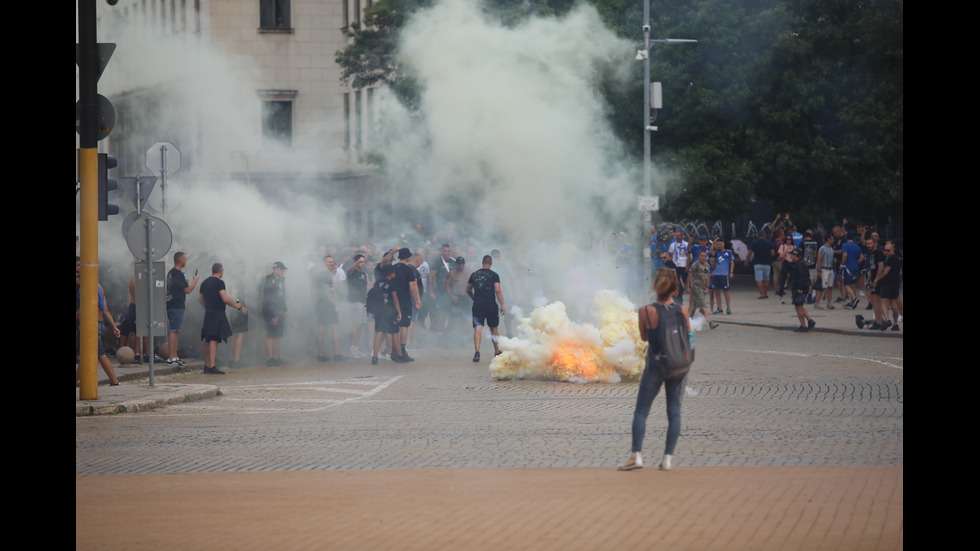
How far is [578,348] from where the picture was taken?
16234mm

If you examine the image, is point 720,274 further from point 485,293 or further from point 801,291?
point 485,293

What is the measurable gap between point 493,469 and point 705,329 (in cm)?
1641

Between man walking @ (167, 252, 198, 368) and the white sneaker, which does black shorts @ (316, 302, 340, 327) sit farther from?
the white sneaker

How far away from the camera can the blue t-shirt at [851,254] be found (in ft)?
94.6

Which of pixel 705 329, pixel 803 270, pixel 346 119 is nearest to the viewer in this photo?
pixel 803 270

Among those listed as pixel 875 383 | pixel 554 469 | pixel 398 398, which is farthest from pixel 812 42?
pixel 554 469

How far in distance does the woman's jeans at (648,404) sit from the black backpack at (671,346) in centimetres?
8

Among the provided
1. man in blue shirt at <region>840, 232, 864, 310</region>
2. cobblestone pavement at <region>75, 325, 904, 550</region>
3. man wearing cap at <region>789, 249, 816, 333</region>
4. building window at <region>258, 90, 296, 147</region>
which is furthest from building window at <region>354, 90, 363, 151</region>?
cobblestone pavement at <region>75, 325, 904, 550</region>

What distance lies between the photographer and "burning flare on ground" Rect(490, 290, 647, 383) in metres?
Answer: 16.0

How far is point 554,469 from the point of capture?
921 cm

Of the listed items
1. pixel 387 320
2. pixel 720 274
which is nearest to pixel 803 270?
pixel 720 274

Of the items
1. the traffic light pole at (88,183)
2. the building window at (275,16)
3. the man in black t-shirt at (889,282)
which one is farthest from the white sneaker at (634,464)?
the building window at (275,16)

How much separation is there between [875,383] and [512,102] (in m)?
10.2
